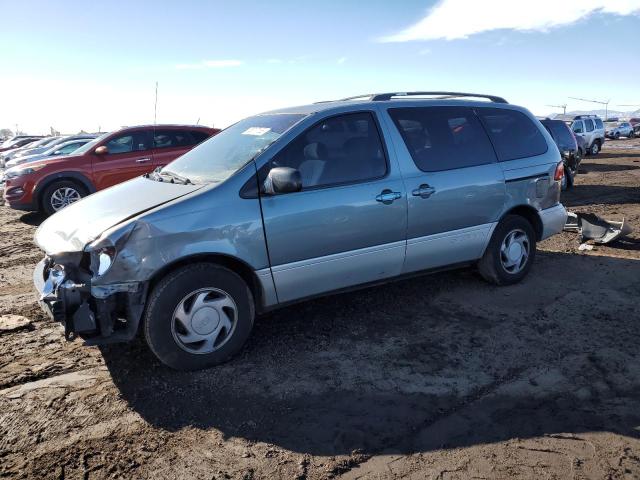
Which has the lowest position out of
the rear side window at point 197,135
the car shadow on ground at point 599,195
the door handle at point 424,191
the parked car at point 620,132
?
the parked car at point 620,132

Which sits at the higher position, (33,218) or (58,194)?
(58,194)

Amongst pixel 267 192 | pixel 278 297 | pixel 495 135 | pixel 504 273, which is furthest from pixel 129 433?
pixel 495 135

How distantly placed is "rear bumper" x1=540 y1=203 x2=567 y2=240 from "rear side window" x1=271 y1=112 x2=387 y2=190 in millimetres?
2140

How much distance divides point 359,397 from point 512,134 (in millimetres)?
3250

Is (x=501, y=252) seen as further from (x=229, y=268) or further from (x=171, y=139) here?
(x=171, y=139)

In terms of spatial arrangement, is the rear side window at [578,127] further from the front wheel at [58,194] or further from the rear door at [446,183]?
the front wheel at [58,194]

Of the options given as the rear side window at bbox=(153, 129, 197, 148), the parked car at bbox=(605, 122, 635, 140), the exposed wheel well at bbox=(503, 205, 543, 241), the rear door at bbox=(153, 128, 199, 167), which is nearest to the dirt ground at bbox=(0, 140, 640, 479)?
the exposed wheel well at bbox=(503, 205, 543, 241)

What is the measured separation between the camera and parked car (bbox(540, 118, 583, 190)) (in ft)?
37.2

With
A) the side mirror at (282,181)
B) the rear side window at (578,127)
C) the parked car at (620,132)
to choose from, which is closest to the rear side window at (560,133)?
the side mirror at (282,181)

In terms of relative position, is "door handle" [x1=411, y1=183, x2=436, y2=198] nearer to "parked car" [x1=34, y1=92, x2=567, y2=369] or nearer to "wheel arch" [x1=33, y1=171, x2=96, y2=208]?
"parked car" [x1=34, y1=92, x2=567, y2=369]

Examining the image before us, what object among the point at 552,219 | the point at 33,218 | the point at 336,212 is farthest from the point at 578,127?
the point at 336,212

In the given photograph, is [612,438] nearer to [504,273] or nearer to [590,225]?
[504,273]

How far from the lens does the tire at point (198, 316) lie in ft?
10.5

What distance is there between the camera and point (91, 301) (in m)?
3.13
